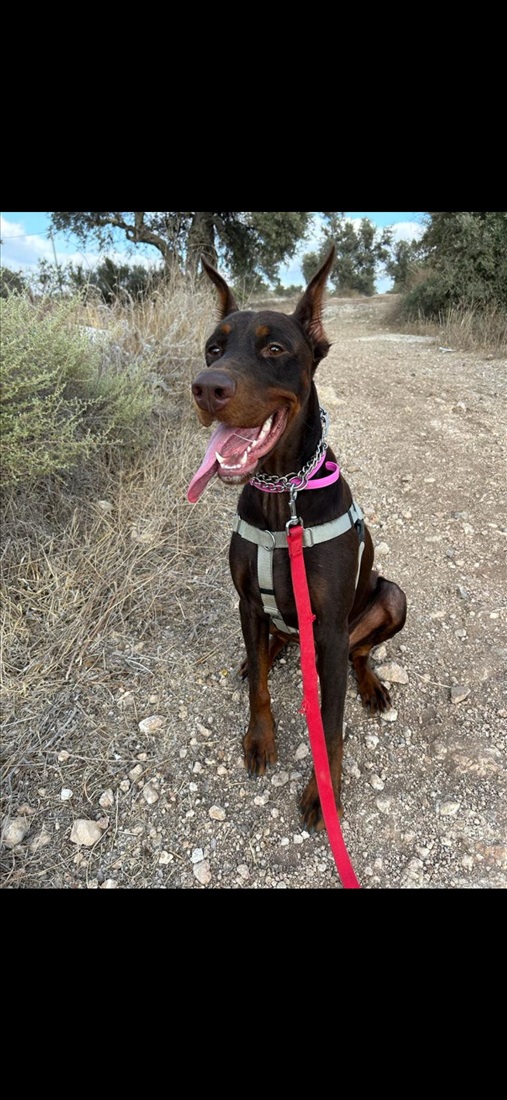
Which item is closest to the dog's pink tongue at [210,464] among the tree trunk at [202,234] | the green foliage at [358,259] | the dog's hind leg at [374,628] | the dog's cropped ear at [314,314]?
the dog's cropped ear at [314,314]

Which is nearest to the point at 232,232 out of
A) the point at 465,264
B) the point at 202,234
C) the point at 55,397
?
the point at 202,234

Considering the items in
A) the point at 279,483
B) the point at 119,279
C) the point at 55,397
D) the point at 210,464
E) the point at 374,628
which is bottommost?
the point at 374,628

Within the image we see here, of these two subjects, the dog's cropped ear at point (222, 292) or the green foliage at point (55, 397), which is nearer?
the dog's cropped ear at point (222, 292)

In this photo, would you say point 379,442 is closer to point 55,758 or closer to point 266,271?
point 55,758

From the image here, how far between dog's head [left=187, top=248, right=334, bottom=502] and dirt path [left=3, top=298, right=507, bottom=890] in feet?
4.27

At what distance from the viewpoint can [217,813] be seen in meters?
2.17

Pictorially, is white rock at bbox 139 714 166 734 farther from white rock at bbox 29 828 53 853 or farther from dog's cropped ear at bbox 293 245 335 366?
dog's cropped ear at bbox 293 245 335 366

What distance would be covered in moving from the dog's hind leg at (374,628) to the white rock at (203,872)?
969mm

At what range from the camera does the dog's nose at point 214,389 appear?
1.55 meters

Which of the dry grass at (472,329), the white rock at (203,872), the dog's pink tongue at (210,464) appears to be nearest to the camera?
the dog's pink tongue at (210,464)

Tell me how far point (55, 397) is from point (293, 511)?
6.74ft

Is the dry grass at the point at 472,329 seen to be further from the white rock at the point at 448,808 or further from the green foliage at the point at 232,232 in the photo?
the white rock at the point at 448,808

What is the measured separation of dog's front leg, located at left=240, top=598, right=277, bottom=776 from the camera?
2.23 m

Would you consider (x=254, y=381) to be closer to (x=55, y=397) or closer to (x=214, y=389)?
(x=214, y=389)
